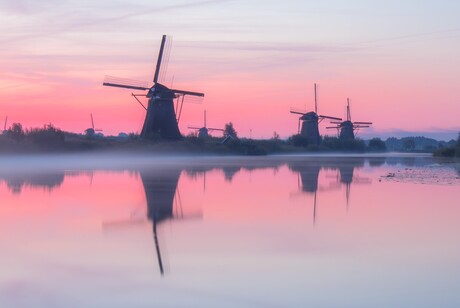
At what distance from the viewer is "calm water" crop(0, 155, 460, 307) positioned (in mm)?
8336

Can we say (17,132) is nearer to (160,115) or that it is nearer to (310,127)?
(160,115)

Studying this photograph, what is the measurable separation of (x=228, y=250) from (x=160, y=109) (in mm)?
53824

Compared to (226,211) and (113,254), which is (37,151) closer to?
(226,211)

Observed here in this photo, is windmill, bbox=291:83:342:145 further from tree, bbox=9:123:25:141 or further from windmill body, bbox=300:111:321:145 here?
tree, bbox=9:123:25:141

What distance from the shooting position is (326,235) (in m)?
13.2

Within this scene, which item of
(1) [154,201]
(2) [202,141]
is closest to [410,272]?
(1) [154,201]

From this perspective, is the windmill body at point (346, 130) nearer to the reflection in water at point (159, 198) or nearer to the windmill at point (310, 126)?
the windmill at point (310, 126)

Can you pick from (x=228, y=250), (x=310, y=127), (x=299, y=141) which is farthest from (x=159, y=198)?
(x=310, y=127)

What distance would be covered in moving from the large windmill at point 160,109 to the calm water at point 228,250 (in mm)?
42523

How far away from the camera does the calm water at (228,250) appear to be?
27.3ft

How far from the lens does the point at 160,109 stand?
2539 inches

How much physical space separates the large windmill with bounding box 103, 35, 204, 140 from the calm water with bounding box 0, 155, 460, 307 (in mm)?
42523

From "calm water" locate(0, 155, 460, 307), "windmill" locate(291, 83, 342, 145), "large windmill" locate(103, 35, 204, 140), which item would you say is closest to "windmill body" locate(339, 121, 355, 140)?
"windmill" locate(291, 83, 342, 145)

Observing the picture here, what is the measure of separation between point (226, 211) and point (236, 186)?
9321mm
